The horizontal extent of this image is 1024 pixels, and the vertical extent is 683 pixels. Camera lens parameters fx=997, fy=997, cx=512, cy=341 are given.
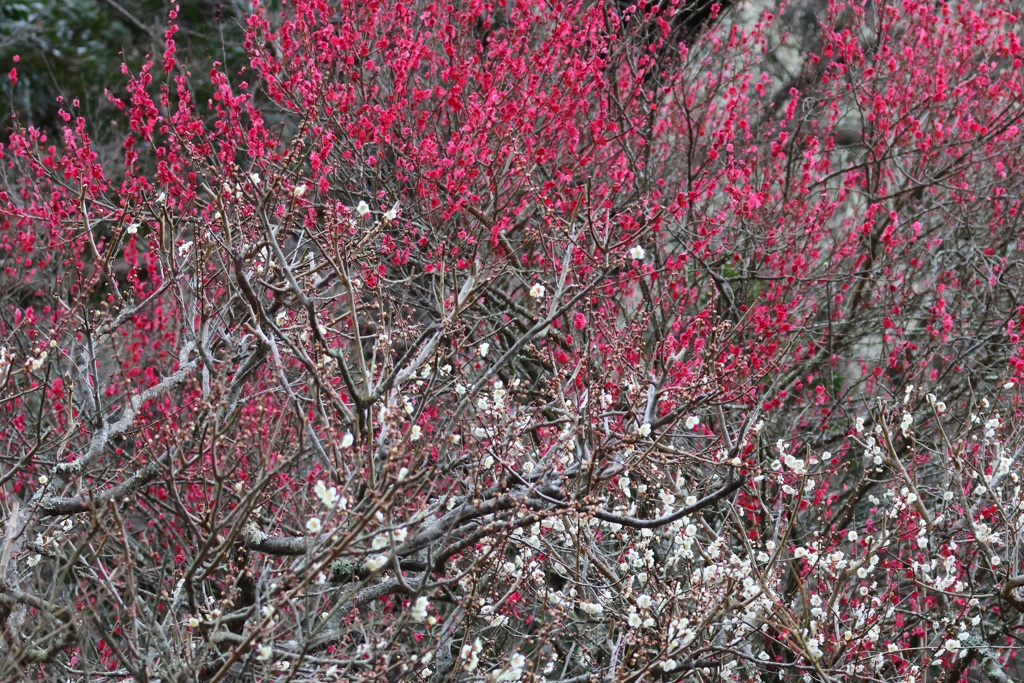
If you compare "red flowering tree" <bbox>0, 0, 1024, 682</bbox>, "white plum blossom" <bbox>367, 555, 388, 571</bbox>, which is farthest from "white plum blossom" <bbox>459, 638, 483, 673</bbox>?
"white plum blossom" <bbox>367, 555, 388, 571</bbox>

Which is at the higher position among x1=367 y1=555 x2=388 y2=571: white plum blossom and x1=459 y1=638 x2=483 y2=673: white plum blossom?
x1=367 y1=555 x2=388 y2=571: white plum blossom

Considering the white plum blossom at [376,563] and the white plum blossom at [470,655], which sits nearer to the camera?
the white plum blossom at [376,563]

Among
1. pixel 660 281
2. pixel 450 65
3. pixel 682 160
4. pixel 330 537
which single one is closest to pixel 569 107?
pixel 450 65

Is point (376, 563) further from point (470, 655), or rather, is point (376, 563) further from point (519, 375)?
point (519, 375)

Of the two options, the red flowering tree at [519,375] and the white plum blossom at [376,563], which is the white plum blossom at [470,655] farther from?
→ the white plum blossom at [376,563]

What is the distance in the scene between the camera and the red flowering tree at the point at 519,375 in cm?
448

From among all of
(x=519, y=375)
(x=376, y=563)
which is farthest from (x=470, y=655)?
(x=519, y=375)

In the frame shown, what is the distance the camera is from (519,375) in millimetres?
7508

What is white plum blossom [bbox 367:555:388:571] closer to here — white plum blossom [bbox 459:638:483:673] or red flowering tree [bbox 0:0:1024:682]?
red flowering tree [bbox 0:0:1024:682]

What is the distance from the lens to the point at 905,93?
9711mm

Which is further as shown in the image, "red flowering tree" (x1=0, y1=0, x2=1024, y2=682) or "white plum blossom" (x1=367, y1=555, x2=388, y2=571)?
"red flowering tree" (x1=0, y1=0, x2=1024, y2=682)

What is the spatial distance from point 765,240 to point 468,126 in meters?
2.90

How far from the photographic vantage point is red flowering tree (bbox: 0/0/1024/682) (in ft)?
14.7

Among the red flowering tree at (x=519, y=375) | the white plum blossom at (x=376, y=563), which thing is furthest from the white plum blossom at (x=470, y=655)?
the white plum blossom at (x=376, y=563)
